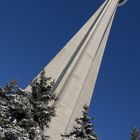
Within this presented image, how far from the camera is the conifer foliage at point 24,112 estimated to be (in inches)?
508

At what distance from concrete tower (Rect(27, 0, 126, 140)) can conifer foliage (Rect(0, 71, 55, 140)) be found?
36.6ft

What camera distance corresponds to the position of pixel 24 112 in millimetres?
13766

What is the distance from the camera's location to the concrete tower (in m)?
28.5

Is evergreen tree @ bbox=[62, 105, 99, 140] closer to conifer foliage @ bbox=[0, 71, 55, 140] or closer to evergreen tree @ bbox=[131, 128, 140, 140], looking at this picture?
conifer foliage @ bbox=[0, 71, 55, 140]

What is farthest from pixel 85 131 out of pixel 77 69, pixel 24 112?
pixel 77 69

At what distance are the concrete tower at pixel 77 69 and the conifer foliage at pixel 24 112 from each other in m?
11.1

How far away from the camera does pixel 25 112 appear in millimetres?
13734

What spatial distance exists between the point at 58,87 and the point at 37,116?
1754cm

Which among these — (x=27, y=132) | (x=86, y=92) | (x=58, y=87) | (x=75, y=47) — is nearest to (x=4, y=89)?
(x=27, y=132)

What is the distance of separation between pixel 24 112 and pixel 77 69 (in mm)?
21855

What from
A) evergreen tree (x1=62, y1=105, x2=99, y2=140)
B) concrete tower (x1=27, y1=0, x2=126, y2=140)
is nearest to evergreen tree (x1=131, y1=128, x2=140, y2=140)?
concrete tower (x1=27, y1=0, x2=126, y2=140)

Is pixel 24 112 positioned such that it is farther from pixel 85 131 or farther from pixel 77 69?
pixel 77 69

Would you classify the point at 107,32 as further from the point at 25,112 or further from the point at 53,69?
the point at 25,112

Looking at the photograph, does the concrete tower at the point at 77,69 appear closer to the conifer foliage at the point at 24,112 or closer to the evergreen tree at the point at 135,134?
the evergreen tree at the point at 135,134
